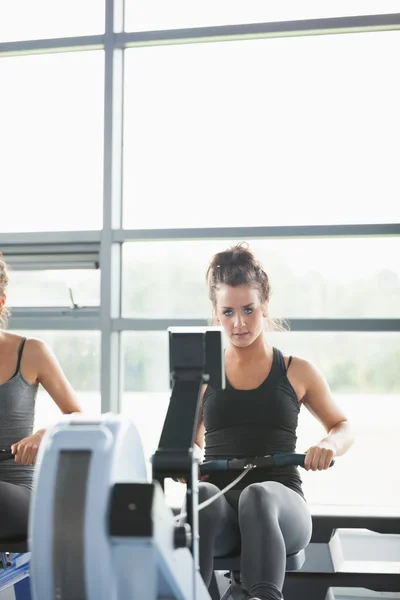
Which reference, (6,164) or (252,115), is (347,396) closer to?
(252,115)

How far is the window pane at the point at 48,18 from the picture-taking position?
3.23 m

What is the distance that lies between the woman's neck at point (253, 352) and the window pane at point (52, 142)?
1.16m

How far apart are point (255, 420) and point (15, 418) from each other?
28.5 inches

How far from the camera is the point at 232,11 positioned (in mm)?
3129

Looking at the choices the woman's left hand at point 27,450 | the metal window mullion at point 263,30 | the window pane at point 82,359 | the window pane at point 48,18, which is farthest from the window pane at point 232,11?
the woman's left hand at point 27,450

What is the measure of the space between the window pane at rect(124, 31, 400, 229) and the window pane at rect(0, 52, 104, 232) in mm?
163

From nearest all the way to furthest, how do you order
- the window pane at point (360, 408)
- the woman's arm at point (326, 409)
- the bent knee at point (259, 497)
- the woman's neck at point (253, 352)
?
the bent knee at point (259, 497)
the woman's arm at point (326, 409)
the woman's neck at point (253, 352)
the window pane at point (360, 408)

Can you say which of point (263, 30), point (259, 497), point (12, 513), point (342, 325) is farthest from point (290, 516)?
point (263, 30)

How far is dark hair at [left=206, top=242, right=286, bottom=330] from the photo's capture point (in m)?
2.17

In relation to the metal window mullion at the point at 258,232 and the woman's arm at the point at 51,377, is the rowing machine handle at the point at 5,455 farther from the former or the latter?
the metal window mullion at the point at 258,232

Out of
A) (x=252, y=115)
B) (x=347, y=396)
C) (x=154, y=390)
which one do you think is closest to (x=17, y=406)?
(x=154, y=390)

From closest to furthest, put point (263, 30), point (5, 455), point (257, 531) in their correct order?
point (257, 531)
point (5, 455)
point (263, 30)

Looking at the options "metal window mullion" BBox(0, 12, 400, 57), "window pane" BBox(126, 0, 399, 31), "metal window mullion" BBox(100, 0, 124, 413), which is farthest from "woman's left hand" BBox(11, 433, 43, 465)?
"window pane" BBox(126, 0, 399, 31)

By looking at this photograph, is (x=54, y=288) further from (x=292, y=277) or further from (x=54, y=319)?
(x=292, y=277)
